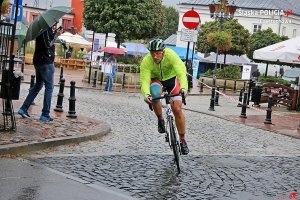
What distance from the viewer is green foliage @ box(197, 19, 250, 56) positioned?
56.8 meters

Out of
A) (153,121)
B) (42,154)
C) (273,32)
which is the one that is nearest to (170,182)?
(42,154)

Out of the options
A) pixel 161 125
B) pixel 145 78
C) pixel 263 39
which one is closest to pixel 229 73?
pixel 263 39

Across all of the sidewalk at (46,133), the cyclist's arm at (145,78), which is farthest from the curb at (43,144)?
the cyclist's arm at (145,78)

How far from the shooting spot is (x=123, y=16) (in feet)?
124

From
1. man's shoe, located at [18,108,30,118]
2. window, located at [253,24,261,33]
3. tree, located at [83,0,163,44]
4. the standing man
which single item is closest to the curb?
man's shoe, located at [18,108,30,118]

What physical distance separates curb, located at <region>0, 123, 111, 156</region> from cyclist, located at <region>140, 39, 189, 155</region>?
5.71 ft

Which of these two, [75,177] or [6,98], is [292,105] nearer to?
[6,98]

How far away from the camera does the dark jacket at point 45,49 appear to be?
35.9ft

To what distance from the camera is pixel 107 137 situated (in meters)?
10.9

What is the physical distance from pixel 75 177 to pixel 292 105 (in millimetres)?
17368

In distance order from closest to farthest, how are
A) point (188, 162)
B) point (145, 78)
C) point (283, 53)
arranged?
point (145, 78) → point (188, 162) → point (283, 53)

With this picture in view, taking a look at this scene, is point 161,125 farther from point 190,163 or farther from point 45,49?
point 45,49

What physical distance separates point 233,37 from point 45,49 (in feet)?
155

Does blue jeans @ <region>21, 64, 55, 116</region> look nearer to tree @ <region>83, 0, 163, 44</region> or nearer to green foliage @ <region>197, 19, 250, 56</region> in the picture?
tree @ <region>83, 0, 163, 44</region>
